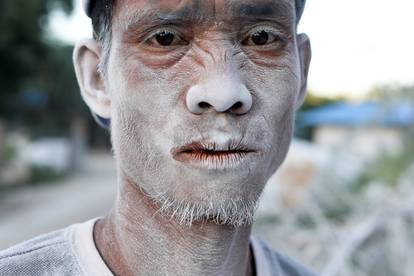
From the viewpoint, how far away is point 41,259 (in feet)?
5.79

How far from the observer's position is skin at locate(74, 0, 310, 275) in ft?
5.16

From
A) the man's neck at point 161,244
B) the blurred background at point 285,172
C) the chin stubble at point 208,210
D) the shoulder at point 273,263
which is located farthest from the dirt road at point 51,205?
the chin stubble at point 208,210

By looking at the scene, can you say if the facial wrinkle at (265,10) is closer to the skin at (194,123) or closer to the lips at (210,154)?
the skin at (194,123)

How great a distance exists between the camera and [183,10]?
1629mm

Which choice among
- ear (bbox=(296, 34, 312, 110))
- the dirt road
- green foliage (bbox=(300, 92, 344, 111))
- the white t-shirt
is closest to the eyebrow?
ear (bbox=(296, 34, 312, 110))

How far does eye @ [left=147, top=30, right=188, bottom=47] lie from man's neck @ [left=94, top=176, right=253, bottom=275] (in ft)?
1.37

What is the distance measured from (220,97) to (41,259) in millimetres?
723

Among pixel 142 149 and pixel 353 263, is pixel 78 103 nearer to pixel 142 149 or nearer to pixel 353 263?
pixel 353 263

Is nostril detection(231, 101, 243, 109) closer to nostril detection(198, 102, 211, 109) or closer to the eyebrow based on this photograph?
nostril detection(198, 102, 211, 109)

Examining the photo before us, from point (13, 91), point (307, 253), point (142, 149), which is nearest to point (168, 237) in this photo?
point (142, 149)

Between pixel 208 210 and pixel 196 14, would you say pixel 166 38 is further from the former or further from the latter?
pixel 208 210

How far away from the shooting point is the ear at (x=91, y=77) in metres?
1.87

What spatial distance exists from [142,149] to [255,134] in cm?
31

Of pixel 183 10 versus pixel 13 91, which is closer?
pixel 183 10
